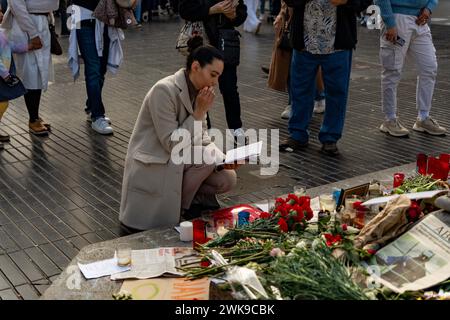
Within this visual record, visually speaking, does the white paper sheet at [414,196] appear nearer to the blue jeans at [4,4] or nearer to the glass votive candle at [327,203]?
the glass votive candle at [327,203]

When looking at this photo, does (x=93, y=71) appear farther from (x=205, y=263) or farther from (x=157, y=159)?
(x=205, y=263)

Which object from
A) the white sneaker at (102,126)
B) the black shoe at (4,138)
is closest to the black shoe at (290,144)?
the white sneaker at (102,126)

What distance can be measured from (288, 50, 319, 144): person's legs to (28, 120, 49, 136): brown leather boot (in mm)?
2469

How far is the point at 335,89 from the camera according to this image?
577 cm

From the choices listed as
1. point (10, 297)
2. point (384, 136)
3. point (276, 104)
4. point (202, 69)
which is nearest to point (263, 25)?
point (276, 104)

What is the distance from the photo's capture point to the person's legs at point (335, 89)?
5680 millimetres

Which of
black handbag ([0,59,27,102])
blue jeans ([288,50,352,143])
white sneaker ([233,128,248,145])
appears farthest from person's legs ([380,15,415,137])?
black handbag ([0,59,27,102])

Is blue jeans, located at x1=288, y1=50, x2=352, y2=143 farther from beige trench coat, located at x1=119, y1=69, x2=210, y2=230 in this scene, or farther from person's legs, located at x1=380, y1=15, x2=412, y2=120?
beige trench coat, located at x1=119, y1=69, x2=210, y2=230

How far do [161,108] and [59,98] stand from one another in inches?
180

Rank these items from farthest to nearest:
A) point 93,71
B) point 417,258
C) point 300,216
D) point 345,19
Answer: point 93,71 → point 345,19 → point 300,216 → point 417,258

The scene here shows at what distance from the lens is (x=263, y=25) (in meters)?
16.8

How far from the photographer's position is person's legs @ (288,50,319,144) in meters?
5.83

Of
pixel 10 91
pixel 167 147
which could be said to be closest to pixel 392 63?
pixel 167 147

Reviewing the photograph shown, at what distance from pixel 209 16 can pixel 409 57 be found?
6.97ft
